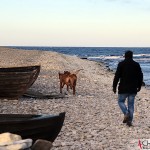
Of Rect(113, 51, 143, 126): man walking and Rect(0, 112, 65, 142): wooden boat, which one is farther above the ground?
Rect(113, 51, 143, 126): man walking

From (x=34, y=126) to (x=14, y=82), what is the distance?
9.05 m

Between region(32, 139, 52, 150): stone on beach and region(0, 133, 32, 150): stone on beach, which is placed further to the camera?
region(32, 139, 52, 150): stone on beach

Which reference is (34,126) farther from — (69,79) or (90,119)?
(69,79)

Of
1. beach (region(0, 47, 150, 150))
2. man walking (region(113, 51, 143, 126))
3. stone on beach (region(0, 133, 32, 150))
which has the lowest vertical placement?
beach (region(0, 47, 150, 150))

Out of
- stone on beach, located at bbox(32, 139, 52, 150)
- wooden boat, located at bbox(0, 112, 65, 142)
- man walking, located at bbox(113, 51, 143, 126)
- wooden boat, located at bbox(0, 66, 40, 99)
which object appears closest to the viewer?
stone on beach, located at bbox(32, 139, 52, 150)

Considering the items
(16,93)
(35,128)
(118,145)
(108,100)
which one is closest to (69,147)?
(118,145)

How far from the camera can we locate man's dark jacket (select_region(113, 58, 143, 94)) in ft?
39.4

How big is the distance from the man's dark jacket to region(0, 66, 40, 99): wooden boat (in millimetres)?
5898

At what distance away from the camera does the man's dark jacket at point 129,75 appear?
12.0 metres

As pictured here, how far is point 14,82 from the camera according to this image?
682 inches

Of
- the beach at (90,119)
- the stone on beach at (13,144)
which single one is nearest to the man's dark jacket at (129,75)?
the beach at (90,119)

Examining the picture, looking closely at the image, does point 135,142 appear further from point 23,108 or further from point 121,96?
point 23,108

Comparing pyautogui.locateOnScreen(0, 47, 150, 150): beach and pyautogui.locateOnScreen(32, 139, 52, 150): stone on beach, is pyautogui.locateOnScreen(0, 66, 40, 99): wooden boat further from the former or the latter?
pyautogui.locateOnScreen(32, 139, 52, 150): stone on beach

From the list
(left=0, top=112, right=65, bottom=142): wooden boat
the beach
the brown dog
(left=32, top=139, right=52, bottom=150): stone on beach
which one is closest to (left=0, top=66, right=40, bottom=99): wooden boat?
the beach
